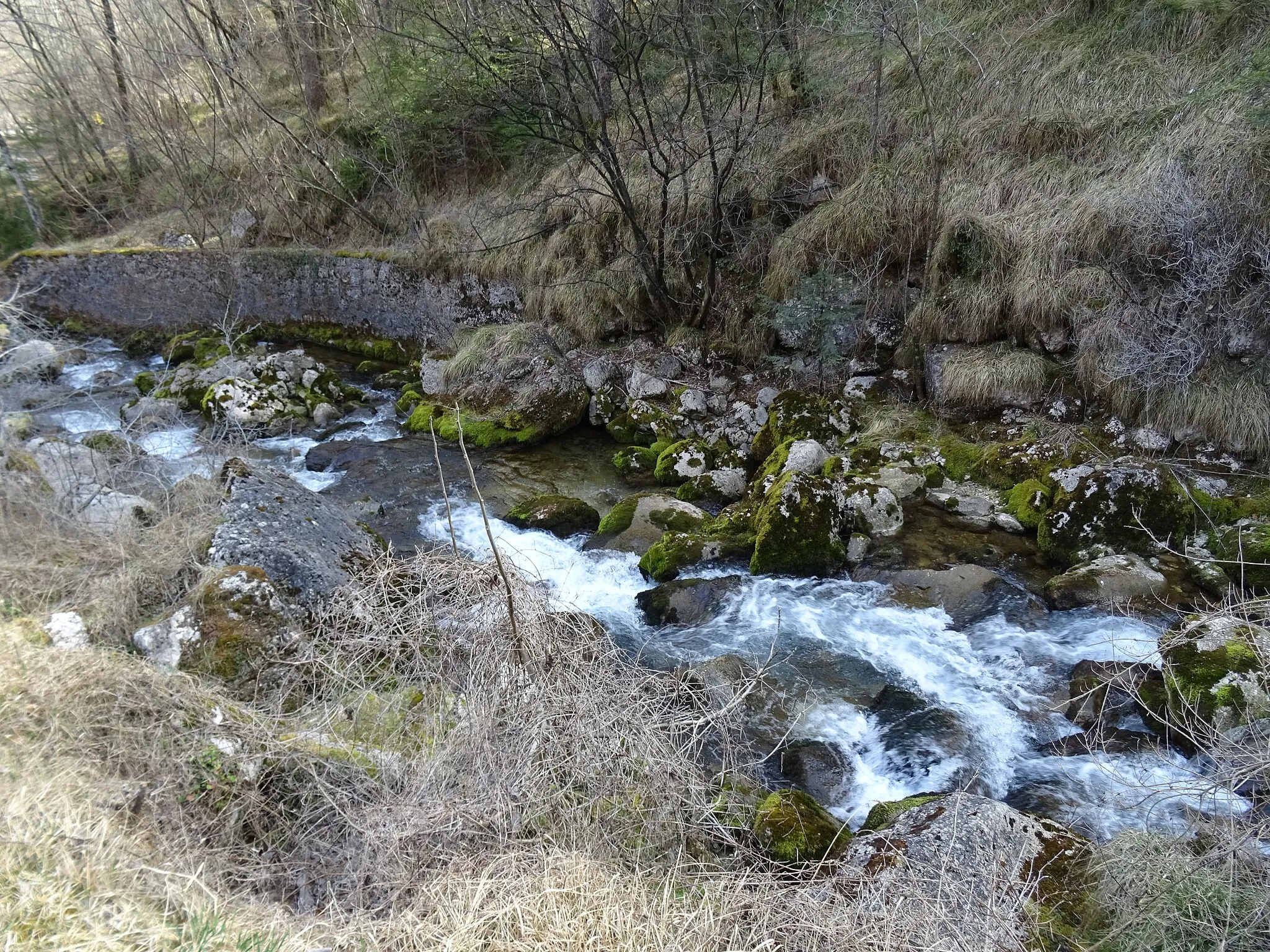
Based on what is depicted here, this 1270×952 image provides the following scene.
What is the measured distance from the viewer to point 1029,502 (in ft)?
19.6

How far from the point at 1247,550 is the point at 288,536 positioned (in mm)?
6193

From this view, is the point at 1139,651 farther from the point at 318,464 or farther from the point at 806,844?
the point at 318,464

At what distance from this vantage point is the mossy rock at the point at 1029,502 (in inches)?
231

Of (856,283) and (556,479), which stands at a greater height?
(856,283)

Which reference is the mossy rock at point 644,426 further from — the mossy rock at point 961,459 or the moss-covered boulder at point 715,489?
the mossy rock at point 961,459

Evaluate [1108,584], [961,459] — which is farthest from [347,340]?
[1108,584]

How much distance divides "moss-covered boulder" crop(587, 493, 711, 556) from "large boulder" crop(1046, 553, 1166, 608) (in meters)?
2.60

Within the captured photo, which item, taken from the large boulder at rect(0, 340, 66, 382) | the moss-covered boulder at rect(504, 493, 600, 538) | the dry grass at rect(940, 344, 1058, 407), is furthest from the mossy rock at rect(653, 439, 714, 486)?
the large boulder at rect(0, 340, 66, 382)

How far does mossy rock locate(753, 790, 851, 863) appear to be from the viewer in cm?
324

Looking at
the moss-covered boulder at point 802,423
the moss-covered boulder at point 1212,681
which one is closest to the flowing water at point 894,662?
the moss-covered boulder at point 1212,681

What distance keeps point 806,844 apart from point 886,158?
24.9ft

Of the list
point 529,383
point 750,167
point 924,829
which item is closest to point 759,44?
point 750,167

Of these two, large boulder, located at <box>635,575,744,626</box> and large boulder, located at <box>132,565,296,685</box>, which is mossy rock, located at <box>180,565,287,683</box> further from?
large boulder, located at <box>635,575,744,626</box>

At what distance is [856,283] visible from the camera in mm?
8062
